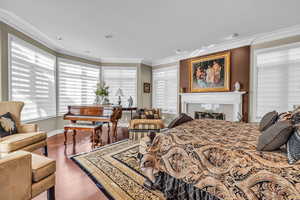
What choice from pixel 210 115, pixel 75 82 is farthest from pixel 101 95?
pixel 210 115

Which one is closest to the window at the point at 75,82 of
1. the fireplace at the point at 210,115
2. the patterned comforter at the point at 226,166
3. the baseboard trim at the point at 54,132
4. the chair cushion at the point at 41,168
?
the baseboard trim at the point at 54,132

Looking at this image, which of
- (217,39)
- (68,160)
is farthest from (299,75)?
Result: (68,160)

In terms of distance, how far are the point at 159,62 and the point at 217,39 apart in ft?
8.37

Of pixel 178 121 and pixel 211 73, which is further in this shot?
pixel 211 73

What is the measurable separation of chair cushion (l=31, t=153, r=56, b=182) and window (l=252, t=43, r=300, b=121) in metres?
4.27

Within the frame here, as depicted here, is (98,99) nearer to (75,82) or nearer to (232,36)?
(75,82)

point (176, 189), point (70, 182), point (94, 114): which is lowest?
point (70, 182)

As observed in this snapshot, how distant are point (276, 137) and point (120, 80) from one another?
16.9 feet

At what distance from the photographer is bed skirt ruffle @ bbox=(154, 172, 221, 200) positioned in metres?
1.36

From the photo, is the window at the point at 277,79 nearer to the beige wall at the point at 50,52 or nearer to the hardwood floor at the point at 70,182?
the beige wall at the point at 50,52

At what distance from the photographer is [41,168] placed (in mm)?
1310

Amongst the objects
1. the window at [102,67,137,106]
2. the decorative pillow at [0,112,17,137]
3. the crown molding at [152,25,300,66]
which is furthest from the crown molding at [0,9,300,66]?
the decorative pillow at [0,112,17,137]

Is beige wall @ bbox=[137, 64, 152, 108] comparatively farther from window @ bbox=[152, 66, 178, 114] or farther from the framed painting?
the framed painting

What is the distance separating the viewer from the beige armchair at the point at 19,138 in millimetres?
1987
